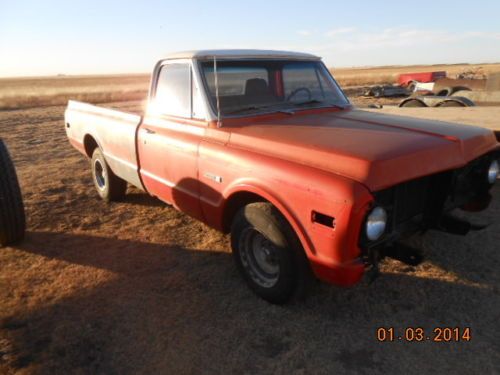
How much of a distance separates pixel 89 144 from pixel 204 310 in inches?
135

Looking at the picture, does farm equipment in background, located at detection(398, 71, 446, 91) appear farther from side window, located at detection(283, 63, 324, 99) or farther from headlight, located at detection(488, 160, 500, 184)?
headlight, located at detection(488, 160, 500, 184)

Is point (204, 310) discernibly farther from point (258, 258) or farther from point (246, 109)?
point (246, 109)

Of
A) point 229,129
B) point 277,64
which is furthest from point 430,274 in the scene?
point 277,64

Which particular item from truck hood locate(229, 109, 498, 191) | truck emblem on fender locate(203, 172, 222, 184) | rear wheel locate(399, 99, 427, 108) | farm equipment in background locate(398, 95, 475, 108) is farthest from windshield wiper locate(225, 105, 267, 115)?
rear wheel locate(399, 99, 427, 108)

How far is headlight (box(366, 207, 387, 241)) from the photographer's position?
2156mm

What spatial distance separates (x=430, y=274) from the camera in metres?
3.20

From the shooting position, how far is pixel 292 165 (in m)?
2.39

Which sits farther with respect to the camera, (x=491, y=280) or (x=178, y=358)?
(x=491, y=280)

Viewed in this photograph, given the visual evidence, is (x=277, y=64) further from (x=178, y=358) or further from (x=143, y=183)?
(x=178, y=358)

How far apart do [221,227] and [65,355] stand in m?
1.40

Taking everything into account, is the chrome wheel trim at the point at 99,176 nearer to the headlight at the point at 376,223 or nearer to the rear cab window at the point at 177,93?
the rear cab window at the point at 177,93

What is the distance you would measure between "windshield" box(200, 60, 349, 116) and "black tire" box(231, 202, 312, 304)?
98 centimetres

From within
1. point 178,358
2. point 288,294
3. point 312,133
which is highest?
point 312,133

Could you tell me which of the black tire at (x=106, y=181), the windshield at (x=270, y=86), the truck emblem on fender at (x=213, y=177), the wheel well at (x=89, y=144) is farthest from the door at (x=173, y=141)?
the wheel well at (x=89, y=144)
